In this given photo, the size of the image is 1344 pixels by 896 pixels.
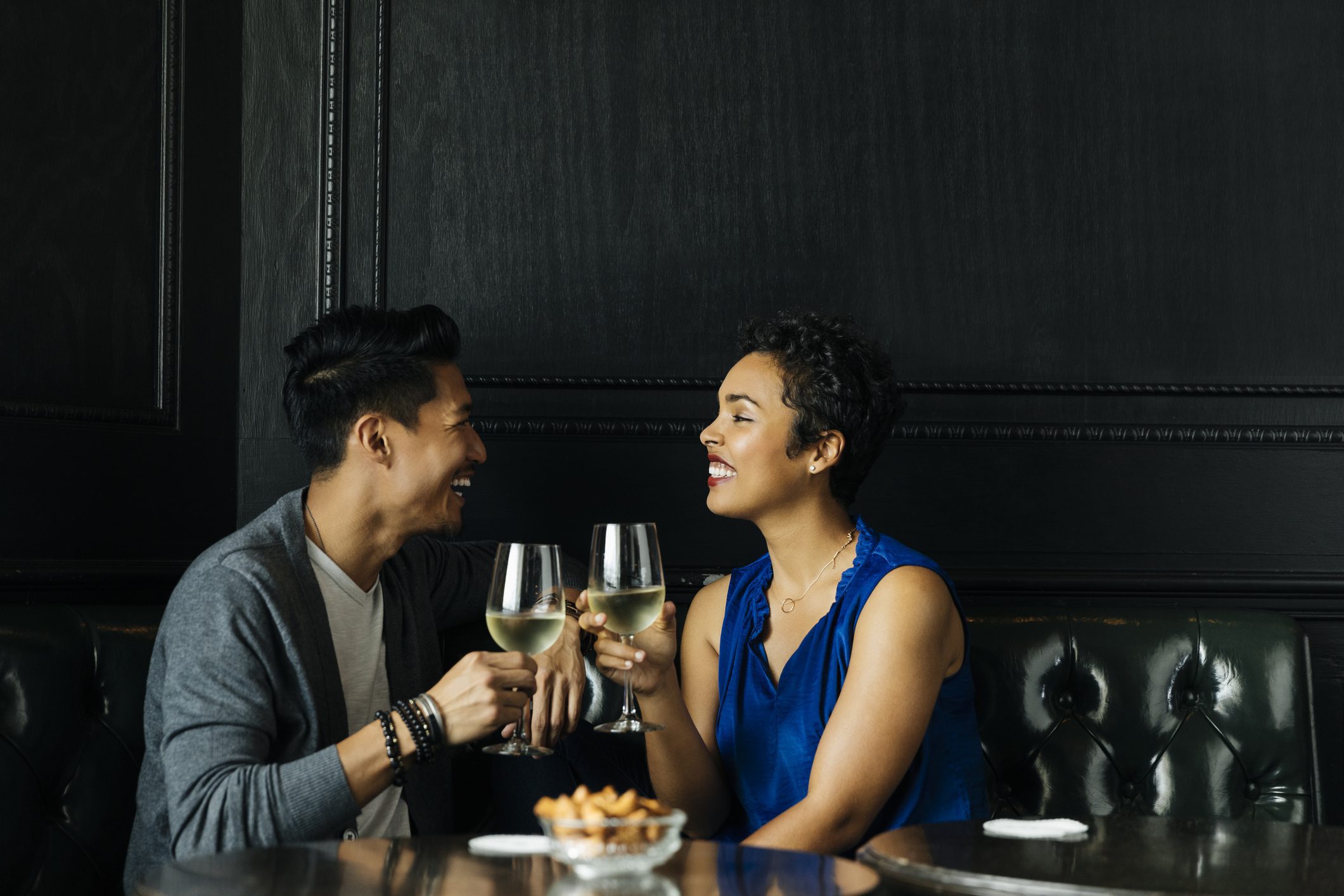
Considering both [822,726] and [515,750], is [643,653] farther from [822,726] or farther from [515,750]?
[822,726]

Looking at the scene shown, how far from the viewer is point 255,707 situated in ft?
5.67

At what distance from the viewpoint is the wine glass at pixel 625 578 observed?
1.69 metres

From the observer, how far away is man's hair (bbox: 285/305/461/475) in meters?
2.05

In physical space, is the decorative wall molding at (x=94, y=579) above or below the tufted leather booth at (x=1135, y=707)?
above

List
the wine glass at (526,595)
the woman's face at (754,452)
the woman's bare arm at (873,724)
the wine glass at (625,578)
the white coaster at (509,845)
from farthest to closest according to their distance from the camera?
the woman's face at (754,452) < the woman's bare arm at (873,724) < the wine glass at (625,578) < the wine glass at (526,595) < the white coaster at (509,845)

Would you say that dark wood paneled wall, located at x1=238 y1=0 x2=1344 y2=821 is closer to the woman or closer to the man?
the woman

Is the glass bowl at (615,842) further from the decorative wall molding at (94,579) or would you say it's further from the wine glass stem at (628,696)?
the decorative wall molding at (94,579)

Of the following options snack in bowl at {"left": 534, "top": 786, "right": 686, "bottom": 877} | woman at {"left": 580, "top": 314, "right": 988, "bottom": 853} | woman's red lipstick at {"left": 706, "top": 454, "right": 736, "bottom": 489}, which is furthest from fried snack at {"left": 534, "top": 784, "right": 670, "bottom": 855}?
woman's red lipstick at {"left": 706, "top": 454, "right": 736, "bottom": 489}

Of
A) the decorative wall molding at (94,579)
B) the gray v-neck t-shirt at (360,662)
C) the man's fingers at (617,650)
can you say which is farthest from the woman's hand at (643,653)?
the decorative wall molding at (94,579)

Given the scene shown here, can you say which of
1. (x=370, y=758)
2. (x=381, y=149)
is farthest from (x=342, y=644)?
(x=381, y=149)

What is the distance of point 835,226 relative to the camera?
2645 mm

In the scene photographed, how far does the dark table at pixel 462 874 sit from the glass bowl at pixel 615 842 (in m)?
0.02

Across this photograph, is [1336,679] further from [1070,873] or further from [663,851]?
[663,851]

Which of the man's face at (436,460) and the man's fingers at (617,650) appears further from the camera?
the man's face at (436,460)
